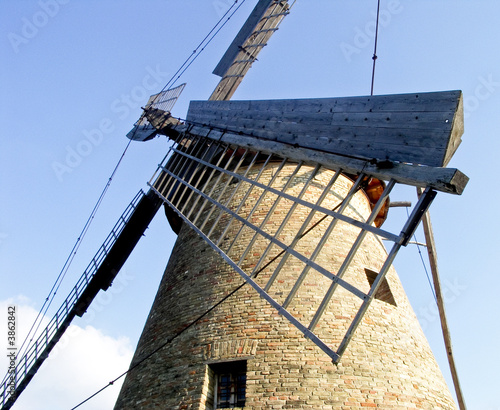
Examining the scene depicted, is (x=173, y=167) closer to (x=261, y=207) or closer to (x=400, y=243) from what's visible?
(x=261, y=207)

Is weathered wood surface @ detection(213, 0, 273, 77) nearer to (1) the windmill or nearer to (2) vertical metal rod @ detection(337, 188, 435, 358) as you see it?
(1) the windmill

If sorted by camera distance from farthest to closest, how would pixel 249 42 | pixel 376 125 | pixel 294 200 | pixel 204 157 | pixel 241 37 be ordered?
pixel 241 37 → pixel 249 42 → pixel 204 157 → pixel 294 200 → pixel 376 125

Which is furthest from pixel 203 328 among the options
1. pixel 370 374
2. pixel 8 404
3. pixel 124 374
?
pixel 8 404

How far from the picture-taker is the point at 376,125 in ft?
13.1

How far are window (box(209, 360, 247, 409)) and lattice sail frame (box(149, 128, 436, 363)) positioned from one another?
816 mm

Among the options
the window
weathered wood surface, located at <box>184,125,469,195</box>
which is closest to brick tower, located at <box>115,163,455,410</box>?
the window

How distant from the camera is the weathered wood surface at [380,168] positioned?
130 inches

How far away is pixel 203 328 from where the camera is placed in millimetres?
5602

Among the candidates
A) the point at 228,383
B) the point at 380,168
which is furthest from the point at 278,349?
the point at 380,168

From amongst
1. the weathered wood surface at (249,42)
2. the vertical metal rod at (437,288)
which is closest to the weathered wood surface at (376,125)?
the vertical metal rod at (437,288)

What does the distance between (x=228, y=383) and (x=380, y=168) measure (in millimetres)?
2834

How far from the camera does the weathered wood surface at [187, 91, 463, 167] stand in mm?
3521

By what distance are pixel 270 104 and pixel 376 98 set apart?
5.83 ft

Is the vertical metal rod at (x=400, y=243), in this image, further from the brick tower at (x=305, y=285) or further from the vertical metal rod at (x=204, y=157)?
the vertical metal rod at (x=204, y=157)
